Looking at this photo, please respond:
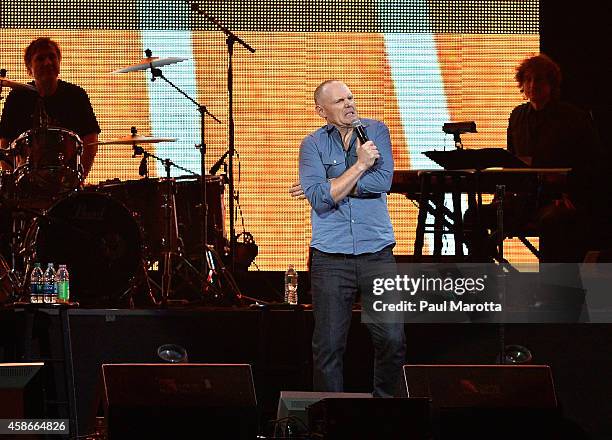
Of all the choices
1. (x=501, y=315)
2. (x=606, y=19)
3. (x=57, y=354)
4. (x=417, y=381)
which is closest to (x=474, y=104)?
(x=606, y=19)

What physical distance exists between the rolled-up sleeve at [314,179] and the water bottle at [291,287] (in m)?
2.69

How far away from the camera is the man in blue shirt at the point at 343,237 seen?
4.58 metres

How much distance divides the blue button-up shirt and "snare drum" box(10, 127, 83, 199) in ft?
8.52

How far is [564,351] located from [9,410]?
2903 mm

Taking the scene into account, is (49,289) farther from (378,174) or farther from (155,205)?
(378,174)

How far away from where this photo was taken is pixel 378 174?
15.0 feet

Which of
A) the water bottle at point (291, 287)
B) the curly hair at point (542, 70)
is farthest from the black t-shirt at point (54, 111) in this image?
the curly hair at point (542, 70)

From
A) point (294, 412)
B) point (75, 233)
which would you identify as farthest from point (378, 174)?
point (75, 233)

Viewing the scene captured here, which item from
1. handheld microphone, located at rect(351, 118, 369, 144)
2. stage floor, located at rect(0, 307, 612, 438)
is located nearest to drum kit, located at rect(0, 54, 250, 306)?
stage floor, located at rect(0, 307, 612, 438)

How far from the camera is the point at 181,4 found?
8875 millimetres

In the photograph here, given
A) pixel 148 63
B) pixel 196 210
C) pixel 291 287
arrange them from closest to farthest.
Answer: pixel 291 287 → pixel 148 63 → pixel 196 210

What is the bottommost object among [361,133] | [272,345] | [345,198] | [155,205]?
[272,345]

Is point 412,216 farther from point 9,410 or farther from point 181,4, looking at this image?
point 9,410

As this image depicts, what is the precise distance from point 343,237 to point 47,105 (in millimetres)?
3503
